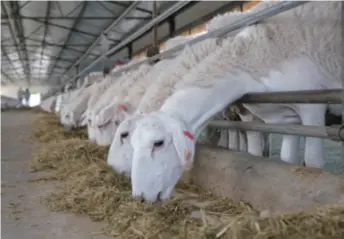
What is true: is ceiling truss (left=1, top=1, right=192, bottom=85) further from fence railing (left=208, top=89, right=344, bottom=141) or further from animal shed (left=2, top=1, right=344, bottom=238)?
fence railing (left=208, top=89, right=344, bottom=141)

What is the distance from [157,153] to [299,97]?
43.9 inches

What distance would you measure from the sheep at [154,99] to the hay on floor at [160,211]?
0.52 ft

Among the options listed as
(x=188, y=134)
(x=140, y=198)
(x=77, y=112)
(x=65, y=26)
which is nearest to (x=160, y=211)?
(x=140, y=198)

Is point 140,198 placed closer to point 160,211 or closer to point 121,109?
A: point 160,211

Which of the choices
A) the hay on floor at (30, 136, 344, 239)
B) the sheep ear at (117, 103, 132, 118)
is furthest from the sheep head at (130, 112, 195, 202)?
the sheep ear at (117, 103, 132, 118)

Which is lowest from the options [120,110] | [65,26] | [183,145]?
[183,145]

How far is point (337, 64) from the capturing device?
3373 millimetres

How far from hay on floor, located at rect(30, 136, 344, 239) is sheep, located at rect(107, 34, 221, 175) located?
0.52ft

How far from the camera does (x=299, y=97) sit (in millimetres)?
3014

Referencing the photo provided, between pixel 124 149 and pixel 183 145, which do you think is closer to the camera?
pixel 183 145

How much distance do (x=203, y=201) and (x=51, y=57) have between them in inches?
1050

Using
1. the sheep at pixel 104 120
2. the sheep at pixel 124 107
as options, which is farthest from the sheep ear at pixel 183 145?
the sheep at pixel 104 120

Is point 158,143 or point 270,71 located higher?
point 270,71

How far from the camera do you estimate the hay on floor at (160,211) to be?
66.9 inches
